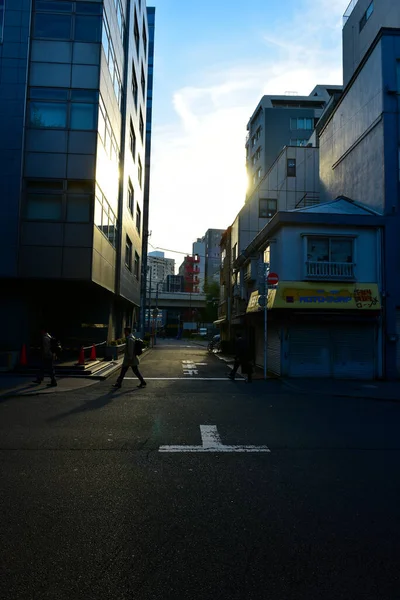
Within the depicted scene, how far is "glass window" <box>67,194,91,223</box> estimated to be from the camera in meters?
16.9

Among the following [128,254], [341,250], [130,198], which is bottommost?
[341,250]

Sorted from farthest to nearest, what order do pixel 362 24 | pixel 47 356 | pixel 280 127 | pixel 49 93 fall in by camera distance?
pixel 280 127 → pixel 362 24 → pixel 49 93 → pixel 47 356

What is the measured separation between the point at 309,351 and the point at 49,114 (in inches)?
574

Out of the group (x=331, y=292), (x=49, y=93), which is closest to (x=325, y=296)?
(x=331, y=292)

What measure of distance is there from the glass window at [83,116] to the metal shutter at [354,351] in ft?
43.3

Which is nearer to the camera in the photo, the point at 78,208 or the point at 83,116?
the point at 78,208

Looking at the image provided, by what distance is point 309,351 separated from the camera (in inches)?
603

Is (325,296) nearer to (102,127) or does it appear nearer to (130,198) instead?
(102,127)

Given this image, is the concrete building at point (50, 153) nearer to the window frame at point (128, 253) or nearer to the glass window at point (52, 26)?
the glass window at point (52, 26)

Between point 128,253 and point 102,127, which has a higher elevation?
point 102,127

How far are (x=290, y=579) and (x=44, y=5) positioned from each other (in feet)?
72.5

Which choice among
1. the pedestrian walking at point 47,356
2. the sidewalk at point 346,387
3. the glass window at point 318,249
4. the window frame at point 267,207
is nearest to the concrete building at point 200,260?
the window frame at point 267,207

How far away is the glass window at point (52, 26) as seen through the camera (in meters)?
17.5

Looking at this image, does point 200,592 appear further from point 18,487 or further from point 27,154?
point 27,154
